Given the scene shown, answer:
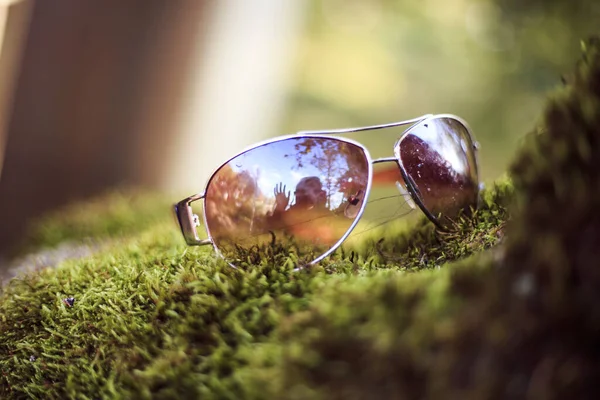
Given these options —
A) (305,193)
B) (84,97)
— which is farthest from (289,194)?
(84,97)

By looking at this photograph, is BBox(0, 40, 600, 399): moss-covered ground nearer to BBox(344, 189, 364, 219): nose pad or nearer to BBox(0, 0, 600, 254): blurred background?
BBox(344, 189, 364, 219): nose pad

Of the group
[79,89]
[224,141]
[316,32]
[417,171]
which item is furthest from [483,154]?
[417,171]

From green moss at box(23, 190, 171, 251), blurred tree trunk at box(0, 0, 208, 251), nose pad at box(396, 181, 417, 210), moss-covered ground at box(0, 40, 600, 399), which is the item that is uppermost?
blurred tree trunk at box(0, 0, 208, 251)

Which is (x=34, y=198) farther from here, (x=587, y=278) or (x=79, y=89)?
(x=587, y=278)

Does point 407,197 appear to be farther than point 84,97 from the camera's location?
No

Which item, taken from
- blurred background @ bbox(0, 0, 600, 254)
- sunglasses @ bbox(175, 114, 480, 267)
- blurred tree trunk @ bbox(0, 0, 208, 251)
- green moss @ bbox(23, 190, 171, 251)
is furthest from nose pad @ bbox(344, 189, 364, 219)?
blurred tree trunk @ bbox(0, 0, 208, 251)

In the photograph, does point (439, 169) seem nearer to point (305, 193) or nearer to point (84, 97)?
point (305, 193)

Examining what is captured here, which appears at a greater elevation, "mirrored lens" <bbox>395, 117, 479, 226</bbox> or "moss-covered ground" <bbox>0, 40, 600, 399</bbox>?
"mirrored lens" <bbox>395, 117, 479, 226</bbox>
